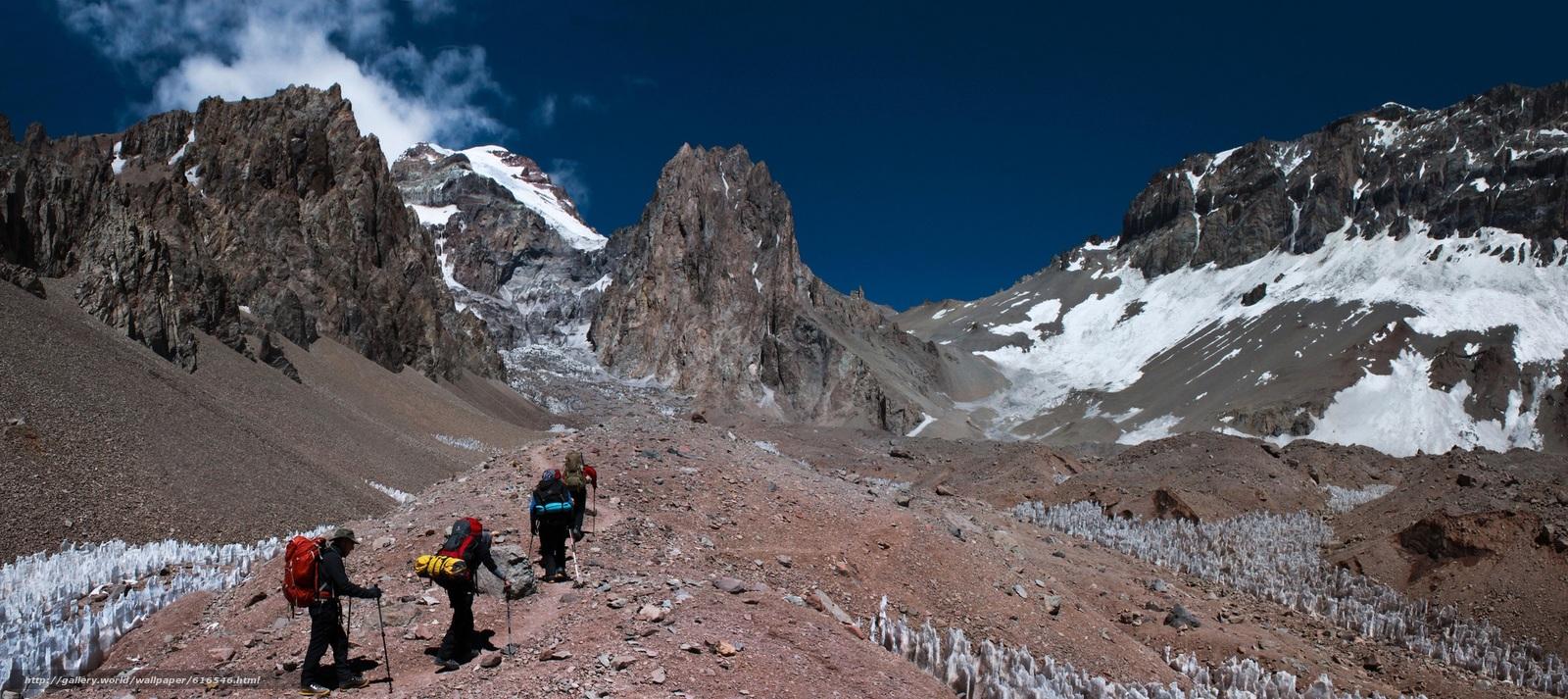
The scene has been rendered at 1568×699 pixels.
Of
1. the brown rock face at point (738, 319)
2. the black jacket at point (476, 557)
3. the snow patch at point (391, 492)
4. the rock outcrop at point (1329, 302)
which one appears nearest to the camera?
the black jacket at point (476, 557)

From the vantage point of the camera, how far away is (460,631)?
25.2 ft

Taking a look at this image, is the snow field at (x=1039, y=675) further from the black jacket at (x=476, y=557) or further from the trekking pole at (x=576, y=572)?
the black jacket at (x=476, y=557)

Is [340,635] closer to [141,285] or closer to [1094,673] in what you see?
[1094,673]

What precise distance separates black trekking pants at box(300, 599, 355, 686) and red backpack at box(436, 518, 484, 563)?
0.92 meters

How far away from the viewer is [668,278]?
8956cm

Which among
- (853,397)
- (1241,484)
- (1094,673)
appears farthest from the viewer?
(853,397)

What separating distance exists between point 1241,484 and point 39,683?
27.7m

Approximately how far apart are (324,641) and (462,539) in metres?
1.29

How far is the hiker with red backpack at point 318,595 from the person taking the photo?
7.22 metres

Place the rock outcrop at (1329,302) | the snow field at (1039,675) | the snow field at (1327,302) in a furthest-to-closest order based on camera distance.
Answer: the snow field at (1327,302), the rock outcrop at (1329,302), the snow field at (1039,675)

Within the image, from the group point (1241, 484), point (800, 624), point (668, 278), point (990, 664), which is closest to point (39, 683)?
point (800, 624)

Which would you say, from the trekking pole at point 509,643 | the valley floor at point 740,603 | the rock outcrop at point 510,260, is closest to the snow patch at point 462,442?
the valley floor at point 740,603

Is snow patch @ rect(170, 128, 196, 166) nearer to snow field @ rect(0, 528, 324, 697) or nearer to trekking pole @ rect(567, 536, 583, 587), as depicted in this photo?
snow field @ rect(0, 528, 324, 697)

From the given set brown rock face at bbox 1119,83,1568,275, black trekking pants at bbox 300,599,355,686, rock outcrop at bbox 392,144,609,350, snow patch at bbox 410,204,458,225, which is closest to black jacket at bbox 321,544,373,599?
black trekking pants at bbox 300,599,355,686
